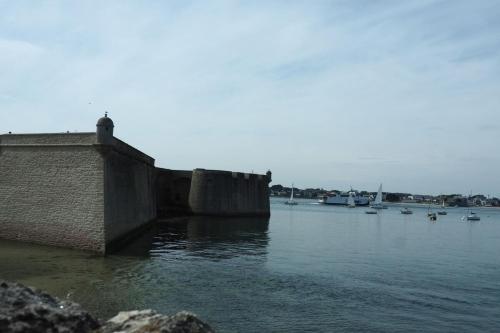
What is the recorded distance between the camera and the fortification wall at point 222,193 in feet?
179

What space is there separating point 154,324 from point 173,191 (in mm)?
52232

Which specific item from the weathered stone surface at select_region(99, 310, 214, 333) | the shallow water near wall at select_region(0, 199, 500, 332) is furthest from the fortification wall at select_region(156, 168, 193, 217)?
the weathered stone surface at select_region(99, 310, 214, 333)

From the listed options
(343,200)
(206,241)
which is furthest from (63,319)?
(343,200)

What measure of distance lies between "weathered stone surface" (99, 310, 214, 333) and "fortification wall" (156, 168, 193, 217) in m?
49.9

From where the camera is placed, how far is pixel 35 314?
547 cm

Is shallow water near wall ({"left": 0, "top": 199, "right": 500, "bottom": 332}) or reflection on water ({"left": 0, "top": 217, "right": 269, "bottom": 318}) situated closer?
shallow water near wall ({"left": 0, "top": 199, "right": 500, "bottom": 332})

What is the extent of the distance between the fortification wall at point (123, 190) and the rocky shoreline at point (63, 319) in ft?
55.4

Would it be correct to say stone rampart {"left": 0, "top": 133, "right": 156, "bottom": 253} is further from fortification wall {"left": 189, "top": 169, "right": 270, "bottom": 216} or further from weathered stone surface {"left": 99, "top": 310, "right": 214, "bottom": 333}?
fortification wall {"left": 189, "top": 169, "right": 270, "bottom": 216}

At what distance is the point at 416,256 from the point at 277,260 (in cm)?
1007

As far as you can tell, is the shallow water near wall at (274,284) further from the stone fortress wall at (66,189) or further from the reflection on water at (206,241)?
the stone fortress wall at (66,189)


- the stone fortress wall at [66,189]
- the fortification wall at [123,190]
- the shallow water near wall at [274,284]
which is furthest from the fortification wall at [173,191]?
the stone fortress wall at [66,189]

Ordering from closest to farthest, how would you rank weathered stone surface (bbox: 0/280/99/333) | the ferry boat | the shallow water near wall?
1. weathered stone surface (bbox: 0/280/99/333)
2. the shallow water near wall
3. the ferry boat

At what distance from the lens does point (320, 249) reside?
1238 inches

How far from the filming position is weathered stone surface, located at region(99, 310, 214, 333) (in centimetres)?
532
